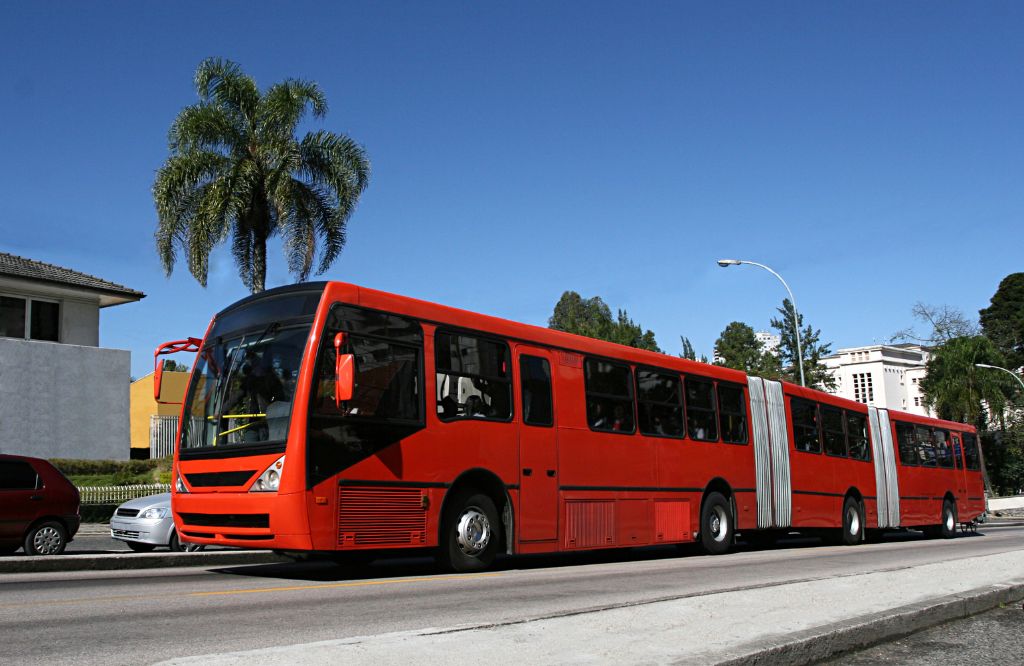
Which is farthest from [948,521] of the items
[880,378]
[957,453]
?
[880,378]

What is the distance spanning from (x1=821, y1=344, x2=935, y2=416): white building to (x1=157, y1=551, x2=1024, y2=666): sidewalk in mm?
132139

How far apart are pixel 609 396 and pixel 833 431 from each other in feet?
30.1

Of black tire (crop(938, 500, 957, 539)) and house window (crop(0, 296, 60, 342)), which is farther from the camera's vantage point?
house window (crop(0, 296, 60, 342))

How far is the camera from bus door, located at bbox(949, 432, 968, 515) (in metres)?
27.9

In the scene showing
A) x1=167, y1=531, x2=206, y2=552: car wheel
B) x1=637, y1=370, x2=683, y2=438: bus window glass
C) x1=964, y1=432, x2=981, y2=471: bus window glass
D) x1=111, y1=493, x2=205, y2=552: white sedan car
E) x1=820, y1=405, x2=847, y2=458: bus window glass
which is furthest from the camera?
x1=964, y1=432, x2=981, y2=471: bus window glass

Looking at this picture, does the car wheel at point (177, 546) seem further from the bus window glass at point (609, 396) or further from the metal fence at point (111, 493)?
the metal fence at point (111, 493)

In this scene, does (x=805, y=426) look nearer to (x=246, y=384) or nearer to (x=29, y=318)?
(x=246, y=384)

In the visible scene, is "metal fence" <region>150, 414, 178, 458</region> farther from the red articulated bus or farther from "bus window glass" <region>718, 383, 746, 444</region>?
the red articulated bus

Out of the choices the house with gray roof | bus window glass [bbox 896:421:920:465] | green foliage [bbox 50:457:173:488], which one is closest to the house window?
the house with gray roof

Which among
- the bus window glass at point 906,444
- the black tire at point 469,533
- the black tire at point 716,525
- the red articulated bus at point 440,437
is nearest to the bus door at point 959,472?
the bus window glass at point 906,444

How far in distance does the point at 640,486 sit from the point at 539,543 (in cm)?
282

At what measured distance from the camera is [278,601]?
806cm

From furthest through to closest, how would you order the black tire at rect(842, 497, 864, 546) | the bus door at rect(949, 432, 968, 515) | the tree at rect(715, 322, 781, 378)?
the tree at rect(715, 322, 781, 378), the bus door at rect(949, 432, 968, 515), the black tire at rect(842, 497, 864, 546)

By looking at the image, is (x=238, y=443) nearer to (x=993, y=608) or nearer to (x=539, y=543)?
(x=539, y=543)
